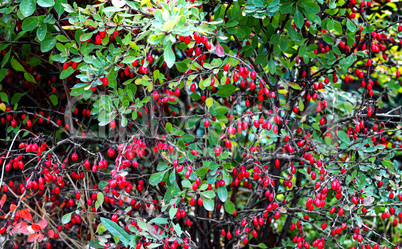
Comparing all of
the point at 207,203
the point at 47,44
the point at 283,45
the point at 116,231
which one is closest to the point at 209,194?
the point at 207,203

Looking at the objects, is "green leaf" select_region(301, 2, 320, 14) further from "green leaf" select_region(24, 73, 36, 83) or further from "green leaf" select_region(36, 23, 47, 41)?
"green leaf" select_region(24, 73, 36, 83)

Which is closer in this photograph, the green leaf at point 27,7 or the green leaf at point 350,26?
the green leaf at point 27,7

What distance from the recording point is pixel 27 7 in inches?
63.5

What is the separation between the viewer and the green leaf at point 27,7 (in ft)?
5.25

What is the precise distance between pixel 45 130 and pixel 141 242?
3.99 feet

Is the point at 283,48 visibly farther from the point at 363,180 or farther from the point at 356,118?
the point at 363,180

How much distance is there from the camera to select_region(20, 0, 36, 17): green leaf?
5.25ft

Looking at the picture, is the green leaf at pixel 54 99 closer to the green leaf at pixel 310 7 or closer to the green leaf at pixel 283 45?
the green leaf at pixel 283 45

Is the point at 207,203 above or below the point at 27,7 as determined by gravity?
below

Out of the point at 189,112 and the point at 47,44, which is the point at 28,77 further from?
the point at 189,112

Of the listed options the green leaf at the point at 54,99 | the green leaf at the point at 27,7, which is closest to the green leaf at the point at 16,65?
the green leaf at the point at 54,99

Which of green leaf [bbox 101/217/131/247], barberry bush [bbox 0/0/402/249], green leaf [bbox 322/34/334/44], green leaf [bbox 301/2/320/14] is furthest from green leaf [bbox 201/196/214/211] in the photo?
green leaf [bbox 322/34/334/44]

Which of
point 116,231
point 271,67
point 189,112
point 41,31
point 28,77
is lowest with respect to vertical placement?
point 116,231

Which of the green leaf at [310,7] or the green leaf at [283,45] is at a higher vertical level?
the green leaf at [310,7]
